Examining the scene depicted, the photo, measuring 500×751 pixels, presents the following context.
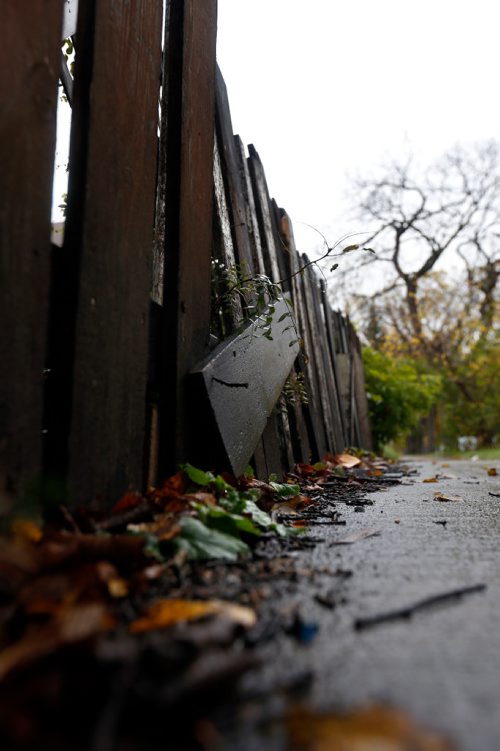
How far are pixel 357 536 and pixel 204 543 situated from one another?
57 centimetres

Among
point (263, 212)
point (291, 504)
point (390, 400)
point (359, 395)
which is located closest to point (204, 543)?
point (291, 504)

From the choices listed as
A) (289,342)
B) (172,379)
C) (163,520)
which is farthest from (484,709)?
(289,342)

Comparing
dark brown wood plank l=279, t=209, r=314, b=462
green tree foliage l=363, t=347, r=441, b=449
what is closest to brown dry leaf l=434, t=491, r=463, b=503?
dark brown wood plank l=279, t=209, r=314, b=462

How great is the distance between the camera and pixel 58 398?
4.61 feet

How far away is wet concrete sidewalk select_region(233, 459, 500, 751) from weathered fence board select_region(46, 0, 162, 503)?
0.60 meters

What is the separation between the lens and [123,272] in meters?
1.62

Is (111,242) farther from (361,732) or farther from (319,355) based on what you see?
(319,355)

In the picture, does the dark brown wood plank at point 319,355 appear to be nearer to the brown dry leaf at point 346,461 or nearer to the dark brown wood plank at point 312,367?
the dark brown wood plank at point 312,367

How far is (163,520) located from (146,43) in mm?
1477

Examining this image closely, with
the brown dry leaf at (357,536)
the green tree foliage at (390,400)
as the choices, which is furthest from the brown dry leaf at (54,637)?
the green tree foliage at (390,400)

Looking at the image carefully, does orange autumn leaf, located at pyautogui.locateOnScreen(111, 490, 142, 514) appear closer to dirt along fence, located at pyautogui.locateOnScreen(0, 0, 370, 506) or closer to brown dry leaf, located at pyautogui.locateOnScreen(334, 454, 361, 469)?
dirt along fence, located at pyautogui.locateOnScreen(0, 0, 370, 506)

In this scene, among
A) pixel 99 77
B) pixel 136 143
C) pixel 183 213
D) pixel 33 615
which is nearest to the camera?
pixel 33 615

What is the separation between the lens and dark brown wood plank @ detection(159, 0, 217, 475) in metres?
1.95

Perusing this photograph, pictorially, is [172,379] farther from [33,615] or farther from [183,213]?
[33,615]
